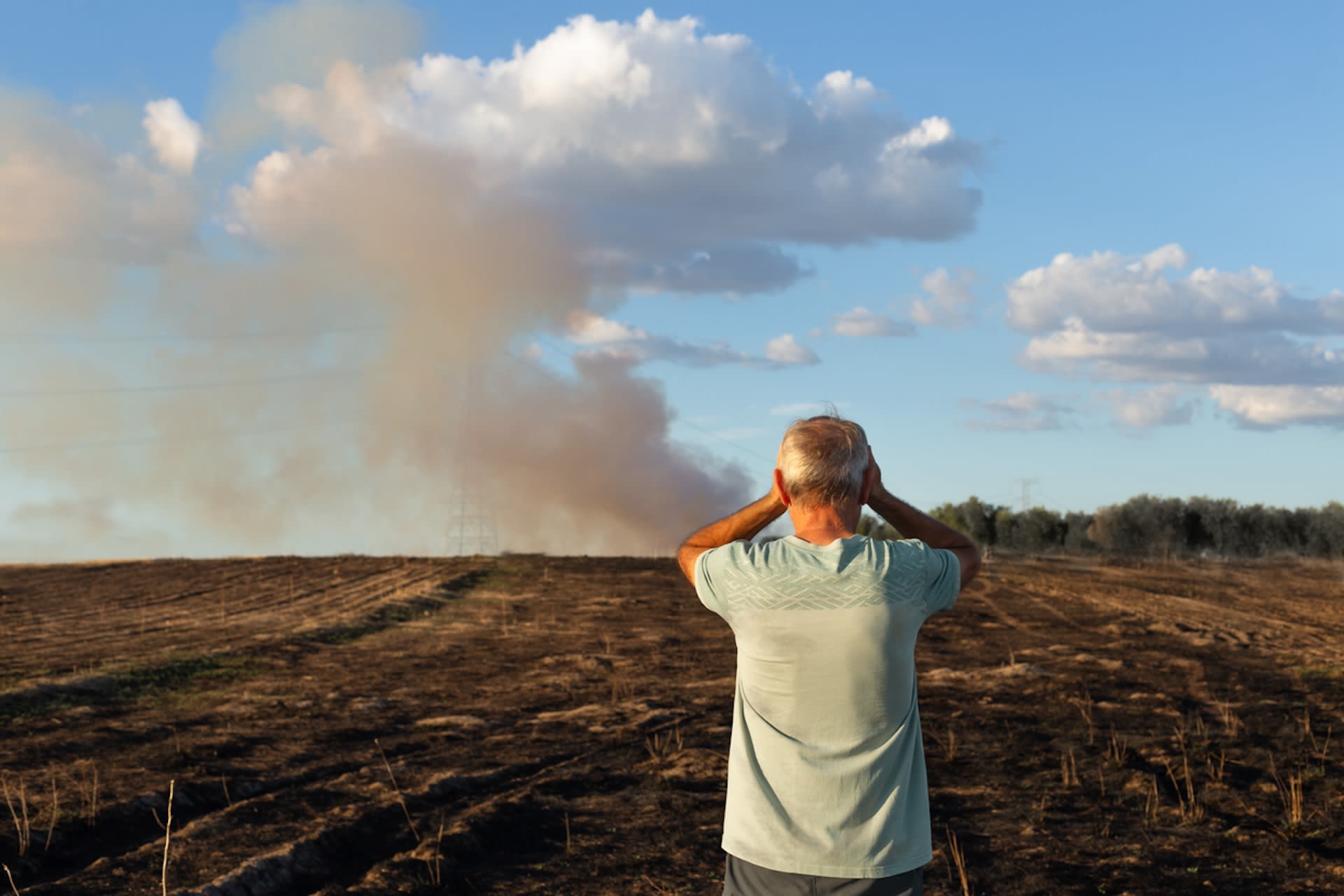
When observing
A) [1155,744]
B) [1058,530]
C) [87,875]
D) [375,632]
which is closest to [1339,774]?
[1155,744]

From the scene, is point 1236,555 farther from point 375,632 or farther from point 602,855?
point 602,855

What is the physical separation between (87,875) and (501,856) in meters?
2.59

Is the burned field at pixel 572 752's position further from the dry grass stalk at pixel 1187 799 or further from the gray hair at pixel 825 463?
the gray hair at pixel 825 463

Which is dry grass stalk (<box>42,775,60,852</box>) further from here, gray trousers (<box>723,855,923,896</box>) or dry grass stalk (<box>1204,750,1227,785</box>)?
dry grass stalk (<box>1204,750,1227,785</box>)

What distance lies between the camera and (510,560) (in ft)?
131

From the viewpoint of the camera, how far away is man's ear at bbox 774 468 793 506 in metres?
2.93

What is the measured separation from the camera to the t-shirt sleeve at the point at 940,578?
2.86 meters

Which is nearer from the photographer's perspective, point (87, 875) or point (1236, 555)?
point (87, 875)

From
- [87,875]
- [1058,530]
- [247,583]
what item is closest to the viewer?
[87,875]

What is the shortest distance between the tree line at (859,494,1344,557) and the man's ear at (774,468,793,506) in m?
53.1

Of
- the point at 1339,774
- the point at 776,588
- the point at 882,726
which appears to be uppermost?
the point at 776,588

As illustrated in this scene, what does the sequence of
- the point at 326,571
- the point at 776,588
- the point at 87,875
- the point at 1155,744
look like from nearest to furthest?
the point at 776,588 → the point at 87,875 → the point at 1155,744 → the point at 326,571

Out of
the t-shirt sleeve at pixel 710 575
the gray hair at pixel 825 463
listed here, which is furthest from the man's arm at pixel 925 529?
the t-shirt sleeve at pixel 710 575

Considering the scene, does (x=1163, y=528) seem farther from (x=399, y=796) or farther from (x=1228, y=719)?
(x=399, y=796)
